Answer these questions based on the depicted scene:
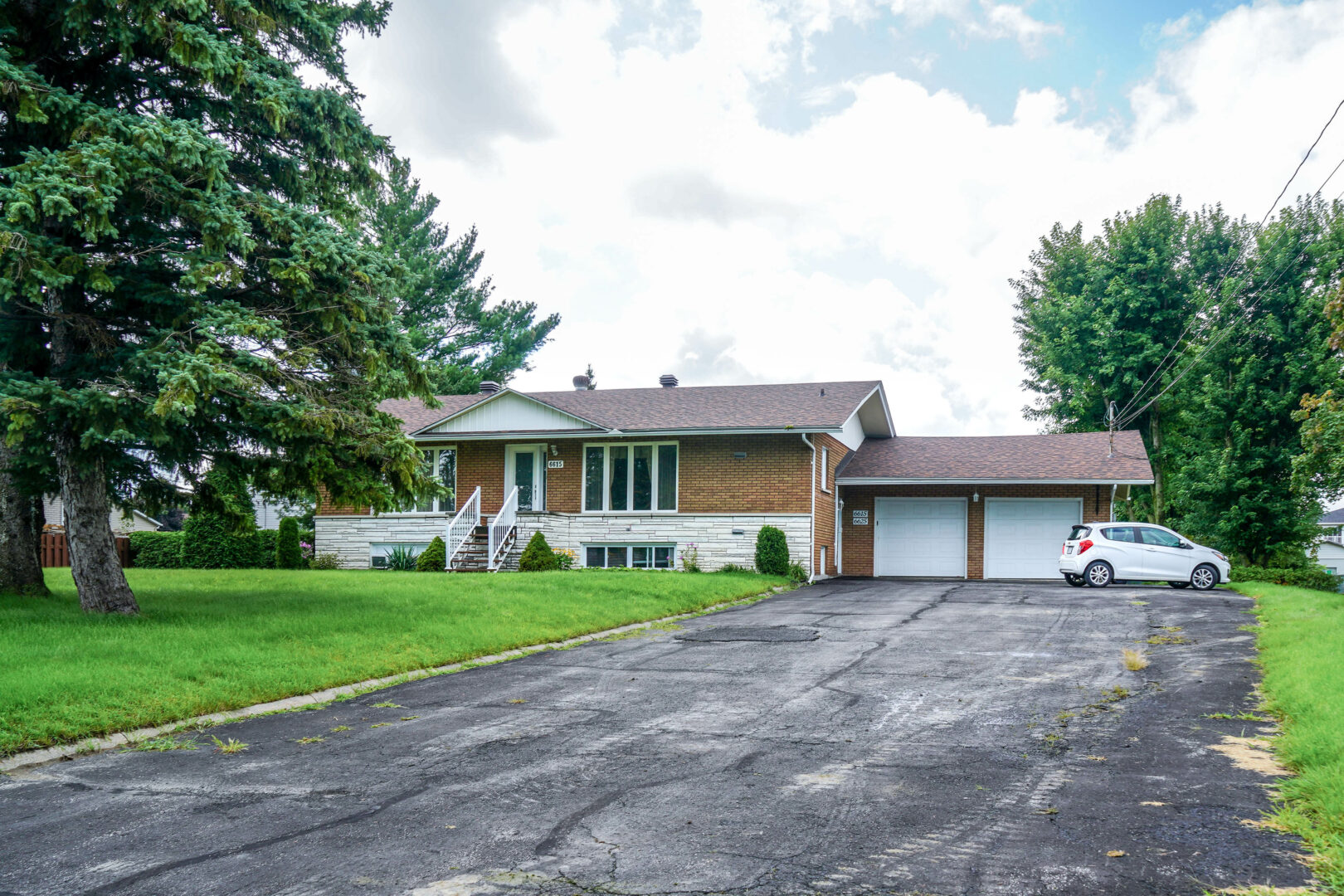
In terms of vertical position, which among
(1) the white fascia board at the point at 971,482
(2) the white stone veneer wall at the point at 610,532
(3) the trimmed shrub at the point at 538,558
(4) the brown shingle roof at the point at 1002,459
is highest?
(4) the brown shingle roof at the point at 1002,459

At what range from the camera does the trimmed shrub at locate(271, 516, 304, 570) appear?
25.9 meters

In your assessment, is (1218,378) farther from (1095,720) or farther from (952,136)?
(1095,720)

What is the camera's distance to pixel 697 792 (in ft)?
17.9

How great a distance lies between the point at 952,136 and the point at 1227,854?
56.5 feet

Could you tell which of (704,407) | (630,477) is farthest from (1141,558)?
(630,477)

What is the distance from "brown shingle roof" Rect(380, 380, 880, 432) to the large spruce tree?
1213cm

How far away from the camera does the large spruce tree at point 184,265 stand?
9.63 metres

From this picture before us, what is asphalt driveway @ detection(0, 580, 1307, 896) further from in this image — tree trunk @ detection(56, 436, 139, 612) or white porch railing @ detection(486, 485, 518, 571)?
white porch railing @ detection(486, 485, 518, 571)

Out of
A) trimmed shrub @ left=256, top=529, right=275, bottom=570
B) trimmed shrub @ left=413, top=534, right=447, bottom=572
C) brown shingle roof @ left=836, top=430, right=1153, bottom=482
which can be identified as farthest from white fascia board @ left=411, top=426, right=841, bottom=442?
trimmed shrub @ left=256, top=529, right=275, bottom=570

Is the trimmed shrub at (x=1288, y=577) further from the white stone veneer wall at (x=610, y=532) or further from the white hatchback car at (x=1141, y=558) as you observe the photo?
the white stone veneer wall at (x=610, y=532)

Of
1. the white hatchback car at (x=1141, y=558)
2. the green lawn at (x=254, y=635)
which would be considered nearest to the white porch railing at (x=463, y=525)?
the green lawn at (x=254, y=635)

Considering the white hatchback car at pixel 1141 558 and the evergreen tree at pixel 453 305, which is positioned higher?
the evergreen tree at pixel 453 305

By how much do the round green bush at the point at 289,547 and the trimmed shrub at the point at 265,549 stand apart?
70 centimetres

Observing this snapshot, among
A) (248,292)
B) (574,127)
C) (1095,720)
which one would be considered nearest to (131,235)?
(248,292)
